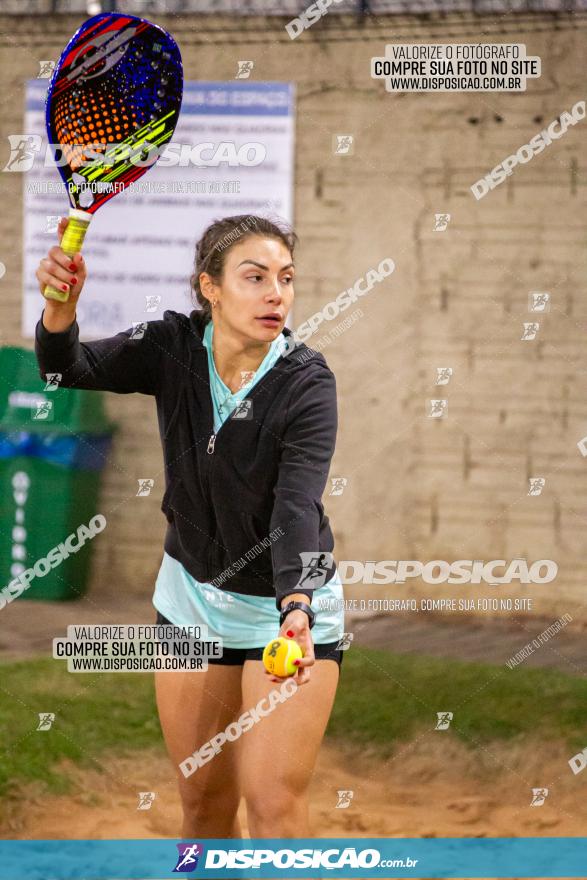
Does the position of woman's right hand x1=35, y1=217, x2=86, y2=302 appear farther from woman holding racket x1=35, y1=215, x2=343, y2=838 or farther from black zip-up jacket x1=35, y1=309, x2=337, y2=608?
black zip-up jacket x1=35, y1=309, x2=337, y2=608

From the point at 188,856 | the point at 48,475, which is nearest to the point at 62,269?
the point at 188,856

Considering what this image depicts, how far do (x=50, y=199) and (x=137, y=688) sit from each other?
2.01 metres

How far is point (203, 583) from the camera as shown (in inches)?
128

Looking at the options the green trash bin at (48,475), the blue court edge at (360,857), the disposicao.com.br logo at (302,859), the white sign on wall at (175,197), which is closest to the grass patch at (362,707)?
the blue court edge at (360,857)

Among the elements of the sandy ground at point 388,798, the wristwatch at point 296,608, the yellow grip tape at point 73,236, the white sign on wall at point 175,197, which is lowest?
the sandy ground at point 388,798

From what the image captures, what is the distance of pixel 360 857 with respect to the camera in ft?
13.5

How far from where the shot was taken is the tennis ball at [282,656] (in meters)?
2.71

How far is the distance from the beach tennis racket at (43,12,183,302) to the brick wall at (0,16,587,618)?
2029 millimetres

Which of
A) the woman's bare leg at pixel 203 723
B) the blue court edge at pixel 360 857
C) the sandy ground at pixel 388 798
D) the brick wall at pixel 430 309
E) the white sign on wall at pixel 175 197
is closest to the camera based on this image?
the woman's bare leg at pixel 203 723

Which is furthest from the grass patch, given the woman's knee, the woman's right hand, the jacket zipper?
the woman's right hand

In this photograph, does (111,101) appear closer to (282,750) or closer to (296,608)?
(296,608)

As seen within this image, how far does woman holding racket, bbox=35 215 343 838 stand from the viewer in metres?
3.05

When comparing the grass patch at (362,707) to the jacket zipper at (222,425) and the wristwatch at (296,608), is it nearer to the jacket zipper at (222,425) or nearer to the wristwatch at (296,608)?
the jacket zipper at (222,425)

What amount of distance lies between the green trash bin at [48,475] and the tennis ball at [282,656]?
2772 mm
